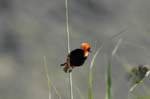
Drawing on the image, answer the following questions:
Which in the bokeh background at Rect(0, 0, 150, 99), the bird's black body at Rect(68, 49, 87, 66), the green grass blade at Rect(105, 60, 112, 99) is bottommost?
the bokeh background at Rect(0, 0, 150, 99)

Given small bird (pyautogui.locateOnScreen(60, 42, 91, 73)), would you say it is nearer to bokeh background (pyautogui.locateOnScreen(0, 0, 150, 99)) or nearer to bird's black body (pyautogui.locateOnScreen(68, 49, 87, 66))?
bird's black body (pyautogui.locateOnScreen(68, 49, 87, 66))

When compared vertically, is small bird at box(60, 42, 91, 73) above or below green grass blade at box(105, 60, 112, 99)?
above

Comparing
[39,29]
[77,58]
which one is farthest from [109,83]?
[39,29]

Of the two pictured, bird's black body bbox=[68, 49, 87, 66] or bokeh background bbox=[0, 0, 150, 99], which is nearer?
bird's black body bbox=[68, 49, 87, 66]

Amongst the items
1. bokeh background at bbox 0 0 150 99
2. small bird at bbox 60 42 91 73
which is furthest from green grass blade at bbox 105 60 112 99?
bokeh background at bbox 0 0 150 99

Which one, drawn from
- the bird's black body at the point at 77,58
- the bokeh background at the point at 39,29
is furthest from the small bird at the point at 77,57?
the bokeh background at the point at 39,29

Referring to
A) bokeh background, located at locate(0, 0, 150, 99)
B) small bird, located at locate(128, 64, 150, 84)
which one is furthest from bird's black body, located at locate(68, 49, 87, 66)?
bokeh background, located at locate(0, 0, 150, 99)

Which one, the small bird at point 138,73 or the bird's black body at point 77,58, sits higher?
the bird's black body at point 77,58

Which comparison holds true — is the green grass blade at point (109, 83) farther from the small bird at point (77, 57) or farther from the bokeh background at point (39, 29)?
the bokeh background at point (39, 29)

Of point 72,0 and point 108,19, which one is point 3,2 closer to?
point 72,0

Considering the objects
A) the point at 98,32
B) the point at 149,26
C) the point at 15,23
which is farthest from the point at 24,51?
the point at 149,26
